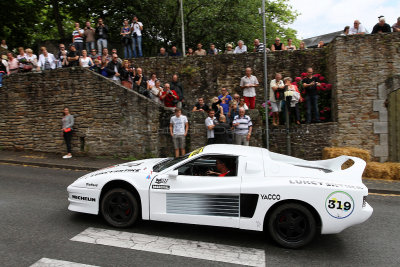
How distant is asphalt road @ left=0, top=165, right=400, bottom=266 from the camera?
4500 millimetres

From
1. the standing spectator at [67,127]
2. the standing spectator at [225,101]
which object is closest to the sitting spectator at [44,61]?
the standing spectator at [67,127]

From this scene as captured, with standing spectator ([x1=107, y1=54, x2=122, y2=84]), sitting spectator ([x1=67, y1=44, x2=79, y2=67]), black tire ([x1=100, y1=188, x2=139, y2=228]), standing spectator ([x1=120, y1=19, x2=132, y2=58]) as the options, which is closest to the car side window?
black tire ([x1=100, y1=188, x2=139, y2=228])

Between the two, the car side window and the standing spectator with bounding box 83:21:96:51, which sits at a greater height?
the standing spectator with bounding box 83:21:96:51

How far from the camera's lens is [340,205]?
488 cm

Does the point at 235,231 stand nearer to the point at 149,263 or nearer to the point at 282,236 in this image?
the point at 282,236

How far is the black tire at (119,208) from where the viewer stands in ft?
17.8

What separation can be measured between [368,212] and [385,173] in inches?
204

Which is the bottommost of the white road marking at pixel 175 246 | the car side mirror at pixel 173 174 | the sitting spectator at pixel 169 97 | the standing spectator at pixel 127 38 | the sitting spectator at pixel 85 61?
the white road marking at pixel 175 246

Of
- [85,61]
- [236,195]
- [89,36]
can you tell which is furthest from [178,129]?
[89,36]

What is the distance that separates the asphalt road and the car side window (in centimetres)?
106

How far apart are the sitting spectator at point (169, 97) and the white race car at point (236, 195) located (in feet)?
23.2

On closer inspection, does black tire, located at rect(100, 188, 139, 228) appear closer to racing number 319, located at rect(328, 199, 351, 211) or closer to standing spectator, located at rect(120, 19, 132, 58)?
racing number 319, located at rect(328, 199, 351, 211)

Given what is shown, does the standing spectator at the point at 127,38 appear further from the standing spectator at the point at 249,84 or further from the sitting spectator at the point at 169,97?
the standing spectator at the point at 249,84

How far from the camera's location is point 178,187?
206 inches
